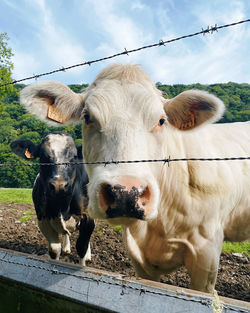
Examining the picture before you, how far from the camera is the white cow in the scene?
81.3 inches

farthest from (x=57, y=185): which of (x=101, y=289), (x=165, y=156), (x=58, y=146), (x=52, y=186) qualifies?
(x=101, y=289)

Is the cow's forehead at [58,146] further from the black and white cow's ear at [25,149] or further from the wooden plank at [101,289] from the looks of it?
the wooden plank at [101,289]

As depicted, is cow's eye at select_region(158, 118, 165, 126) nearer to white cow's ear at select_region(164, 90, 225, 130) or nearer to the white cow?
the white cow

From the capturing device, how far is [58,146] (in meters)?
4.70

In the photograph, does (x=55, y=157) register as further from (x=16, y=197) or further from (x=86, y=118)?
(x=16, y=197)

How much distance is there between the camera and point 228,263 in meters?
4.52

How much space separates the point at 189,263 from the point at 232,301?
159cm

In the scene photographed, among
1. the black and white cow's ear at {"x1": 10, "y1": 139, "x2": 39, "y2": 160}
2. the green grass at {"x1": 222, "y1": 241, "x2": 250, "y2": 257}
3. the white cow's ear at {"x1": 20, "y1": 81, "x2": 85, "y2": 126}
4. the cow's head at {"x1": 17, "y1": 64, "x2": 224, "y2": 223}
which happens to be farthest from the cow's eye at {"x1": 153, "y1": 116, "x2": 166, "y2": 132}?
the green grass at {"x1": 222, "y1": 241, "x2": 250, "y2": 257}

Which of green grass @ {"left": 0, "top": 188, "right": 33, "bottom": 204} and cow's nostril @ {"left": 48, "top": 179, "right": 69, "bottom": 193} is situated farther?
green grass @ {"left": 0, "top": 188, "right": 33, "bottom": 204}

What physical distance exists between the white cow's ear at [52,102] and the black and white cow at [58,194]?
5.28ft

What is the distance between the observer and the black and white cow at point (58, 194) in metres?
4.28

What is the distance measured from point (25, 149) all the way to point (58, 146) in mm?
716

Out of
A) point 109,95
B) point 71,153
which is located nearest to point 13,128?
point 71,153

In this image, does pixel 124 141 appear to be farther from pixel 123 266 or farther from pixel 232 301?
pixel 123 266
